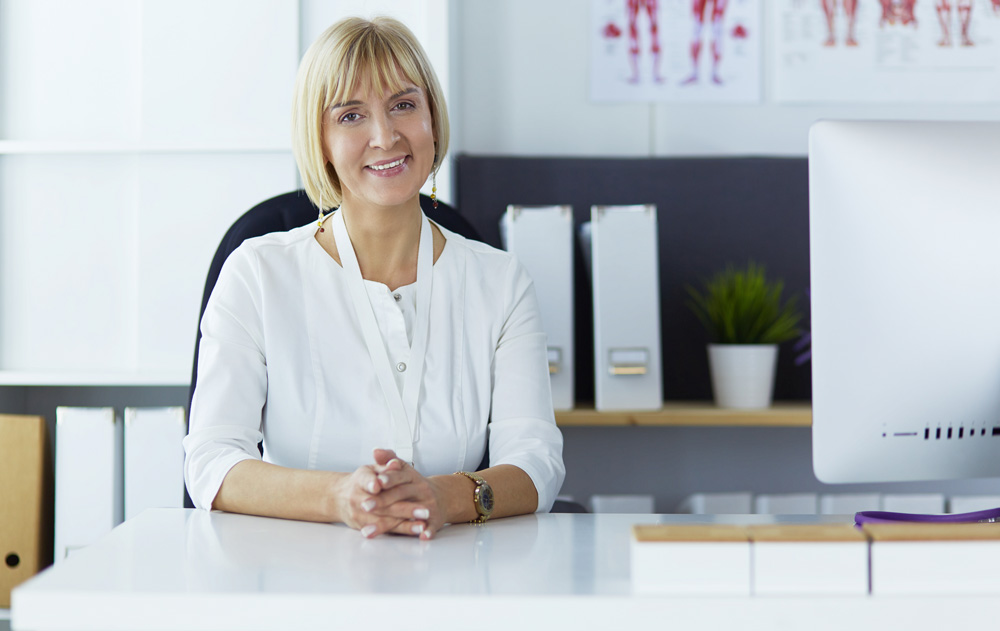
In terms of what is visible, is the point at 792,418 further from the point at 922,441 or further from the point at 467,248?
the point at 922,441

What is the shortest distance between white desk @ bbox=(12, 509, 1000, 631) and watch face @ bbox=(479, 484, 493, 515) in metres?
0.25

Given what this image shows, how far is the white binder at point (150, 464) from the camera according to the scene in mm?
1992

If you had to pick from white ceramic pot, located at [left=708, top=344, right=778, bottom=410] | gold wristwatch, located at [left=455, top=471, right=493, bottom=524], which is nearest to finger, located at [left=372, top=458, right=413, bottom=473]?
gold wristwatch, located at [left=455, top=471, right=493, bottom=524]

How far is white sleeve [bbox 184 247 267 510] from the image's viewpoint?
48.0 inches

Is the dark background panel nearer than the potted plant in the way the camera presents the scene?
No

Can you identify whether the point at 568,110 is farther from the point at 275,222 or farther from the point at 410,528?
the point at 410,528

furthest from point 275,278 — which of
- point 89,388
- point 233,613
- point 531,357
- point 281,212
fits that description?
point 89,388

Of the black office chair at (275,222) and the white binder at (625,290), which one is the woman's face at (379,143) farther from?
the white binder at (625,290)

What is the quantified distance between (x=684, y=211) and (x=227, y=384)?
1.39 m

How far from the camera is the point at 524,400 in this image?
4.56ft

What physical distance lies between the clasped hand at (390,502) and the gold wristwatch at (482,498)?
0.09 m

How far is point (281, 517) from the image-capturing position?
1.10 meters

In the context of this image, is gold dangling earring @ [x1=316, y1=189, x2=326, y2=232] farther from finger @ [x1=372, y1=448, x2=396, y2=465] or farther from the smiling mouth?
finger @ [x1=372, y1=448, x2=396, y2=465]

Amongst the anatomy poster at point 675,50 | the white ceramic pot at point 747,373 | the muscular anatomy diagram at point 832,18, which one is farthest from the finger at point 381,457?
the muscular anatomy diagram at point 832,18
